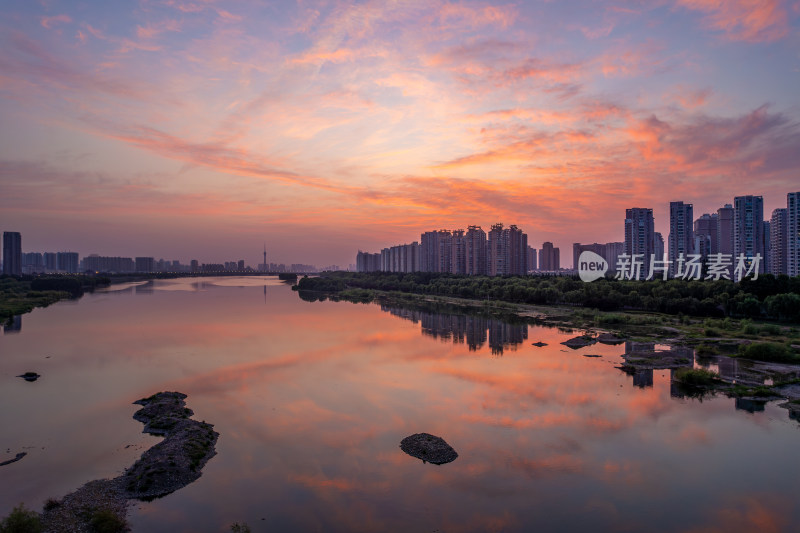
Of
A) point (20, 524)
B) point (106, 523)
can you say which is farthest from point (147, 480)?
point (20, 524)

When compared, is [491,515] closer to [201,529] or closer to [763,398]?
[201,529]

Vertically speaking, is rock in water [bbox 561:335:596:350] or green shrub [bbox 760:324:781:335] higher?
green shrub [bbox 760:324:781:335]

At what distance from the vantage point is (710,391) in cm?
1756

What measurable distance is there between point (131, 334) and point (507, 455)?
28.9 meters

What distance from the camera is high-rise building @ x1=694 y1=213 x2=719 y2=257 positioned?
212ft

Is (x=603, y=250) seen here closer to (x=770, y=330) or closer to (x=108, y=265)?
(x=770, y=330)

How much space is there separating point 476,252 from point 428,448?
76.5 meters

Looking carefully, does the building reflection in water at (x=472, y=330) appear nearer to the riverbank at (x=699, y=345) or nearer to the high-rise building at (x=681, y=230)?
the riverbank at (x=699, y=345)

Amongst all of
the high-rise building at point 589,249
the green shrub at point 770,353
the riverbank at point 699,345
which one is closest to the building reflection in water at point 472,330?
the riverbank at point 699,345

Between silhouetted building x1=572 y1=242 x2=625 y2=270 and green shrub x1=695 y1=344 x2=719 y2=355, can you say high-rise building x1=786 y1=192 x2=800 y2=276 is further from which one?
silhouetted building x1=572 y1=242 x2=625 y2=270

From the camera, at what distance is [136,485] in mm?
9938

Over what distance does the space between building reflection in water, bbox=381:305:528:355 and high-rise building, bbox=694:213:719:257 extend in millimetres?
43831

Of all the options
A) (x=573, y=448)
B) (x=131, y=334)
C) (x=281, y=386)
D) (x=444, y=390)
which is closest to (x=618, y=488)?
(x=573, y=448)

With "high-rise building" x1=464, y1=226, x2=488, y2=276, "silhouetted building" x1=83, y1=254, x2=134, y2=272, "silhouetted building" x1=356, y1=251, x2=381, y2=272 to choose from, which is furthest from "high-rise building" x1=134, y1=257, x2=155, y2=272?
"high-rise building" x1=464, y1=226, x2=488, y2=276
